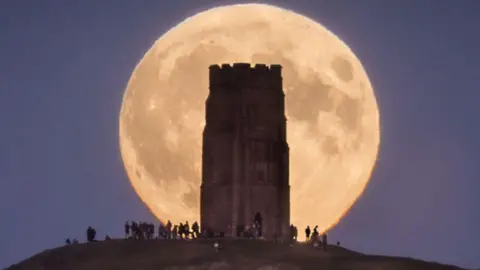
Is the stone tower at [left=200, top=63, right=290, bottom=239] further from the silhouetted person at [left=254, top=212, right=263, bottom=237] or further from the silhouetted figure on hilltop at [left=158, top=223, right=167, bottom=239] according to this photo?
the silhouetted figure on hilltop at [left=158, top=223, right=167, bottom=239]

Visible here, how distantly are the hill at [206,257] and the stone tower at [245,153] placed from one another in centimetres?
1347

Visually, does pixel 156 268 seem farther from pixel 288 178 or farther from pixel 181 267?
pixel 288 178

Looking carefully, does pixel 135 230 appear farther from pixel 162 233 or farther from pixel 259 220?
pixel 259 220

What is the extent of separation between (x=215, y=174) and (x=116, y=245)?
16.9m

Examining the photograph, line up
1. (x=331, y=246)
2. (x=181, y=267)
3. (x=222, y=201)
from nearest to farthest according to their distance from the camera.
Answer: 1. (x=181, y=267)
2. (x=331, y=246)
3. (x=222, y=201)

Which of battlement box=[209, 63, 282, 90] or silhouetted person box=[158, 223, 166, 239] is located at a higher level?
battlement box=[209, 63, 282, 90]

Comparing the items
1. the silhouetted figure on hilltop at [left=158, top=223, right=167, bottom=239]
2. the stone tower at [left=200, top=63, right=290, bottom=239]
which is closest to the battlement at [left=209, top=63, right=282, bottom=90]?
the stone tower at [left=200, top=63, right=290, bottom=239]

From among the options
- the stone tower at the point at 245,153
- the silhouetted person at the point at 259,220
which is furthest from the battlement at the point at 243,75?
the silhouetted person at the point at 259,220

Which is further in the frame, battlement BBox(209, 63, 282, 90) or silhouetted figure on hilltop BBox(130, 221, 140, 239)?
battlement BBox(209, 63, 282, 90)

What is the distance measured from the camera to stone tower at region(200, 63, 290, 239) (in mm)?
134875

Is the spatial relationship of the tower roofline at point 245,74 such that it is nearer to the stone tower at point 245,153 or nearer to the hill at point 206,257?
the stone tower at point 245,153

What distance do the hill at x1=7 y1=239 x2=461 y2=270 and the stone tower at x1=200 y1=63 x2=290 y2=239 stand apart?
13.5 m

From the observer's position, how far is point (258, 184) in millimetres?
135500

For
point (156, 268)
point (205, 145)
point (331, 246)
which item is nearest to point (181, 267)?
point (156, 268)
